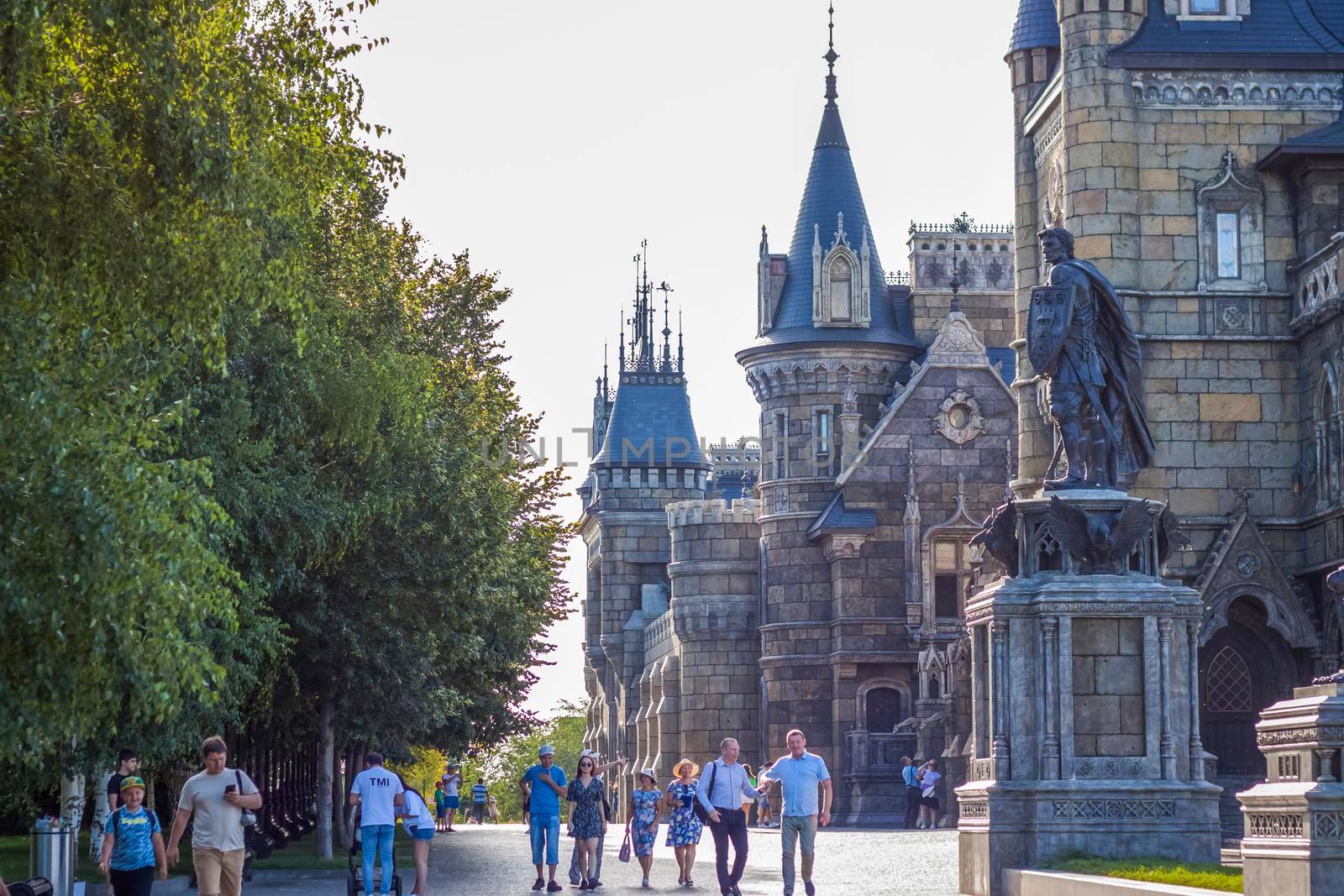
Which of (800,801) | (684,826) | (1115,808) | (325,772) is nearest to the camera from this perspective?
(1115,808)

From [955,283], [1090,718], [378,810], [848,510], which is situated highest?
[955,283]

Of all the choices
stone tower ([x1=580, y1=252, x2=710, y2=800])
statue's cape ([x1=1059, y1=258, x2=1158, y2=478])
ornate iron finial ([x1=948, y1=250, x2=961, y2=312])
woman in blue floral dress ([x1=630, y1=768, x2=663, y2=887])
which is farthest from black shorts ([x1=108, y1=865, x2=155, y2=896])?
stone tower ([x1=580, y1=252, x2=710, y2=800])

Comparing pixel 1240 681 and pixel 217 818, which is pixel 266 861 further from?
pixel 217 818

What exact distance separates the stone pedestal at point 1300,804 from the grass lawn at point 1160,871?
3.15ft

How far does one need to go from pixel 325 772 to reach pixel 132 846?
17.2 metres

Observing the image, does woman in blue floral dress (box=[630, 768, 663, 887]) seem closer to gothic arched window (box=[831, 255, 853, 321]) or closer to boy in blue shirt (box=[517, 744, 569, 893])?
boy in blue shirt (box=[517, 744, 569, 893])

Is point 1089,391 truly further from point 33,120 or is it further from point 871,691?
point 871,691

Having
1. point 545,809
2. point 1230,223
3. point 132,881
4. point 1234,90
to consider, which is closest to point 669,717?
point 1230,223

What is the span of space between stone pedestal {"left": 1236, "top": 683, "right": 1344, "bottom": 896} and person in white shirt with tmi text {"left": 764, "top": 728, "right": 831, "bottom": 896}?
20.2ft

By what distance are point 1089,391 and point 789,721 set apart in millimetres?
40062

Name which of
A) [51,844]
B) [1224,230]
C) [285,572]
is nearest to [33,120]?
[51,844]

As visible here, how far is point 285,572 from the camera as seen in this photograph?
25906mm

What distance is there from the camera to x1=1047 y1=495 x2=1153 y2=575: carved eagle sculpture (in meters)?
20.3

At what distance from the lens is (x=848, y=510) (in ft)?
194
